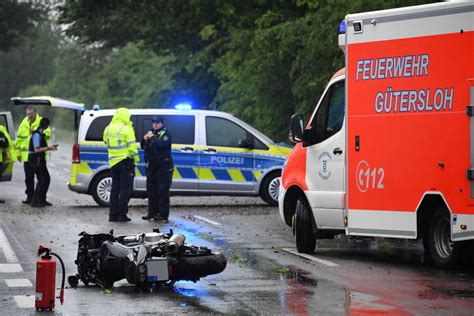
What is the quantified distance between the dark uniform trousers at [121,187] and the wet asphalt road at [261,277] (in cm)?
31

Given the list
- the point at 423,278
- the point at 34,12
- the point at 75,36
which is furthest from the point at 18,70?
the point at 423,278

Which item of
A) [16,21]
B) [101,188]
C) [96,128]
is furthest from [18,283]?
[16,21]

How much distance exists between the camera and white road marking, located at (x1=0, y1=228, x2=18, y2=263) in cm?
1339

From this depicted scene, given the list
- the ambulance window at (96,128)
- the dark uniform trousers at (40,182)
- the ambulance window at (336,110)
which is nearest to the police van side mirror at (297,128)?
the ambulance window at (336,110)

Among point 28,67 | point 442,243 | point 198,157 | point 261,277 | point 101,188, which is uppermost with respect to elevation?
point 28,67

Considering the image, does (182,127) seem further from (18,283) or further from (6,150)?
(18,283)

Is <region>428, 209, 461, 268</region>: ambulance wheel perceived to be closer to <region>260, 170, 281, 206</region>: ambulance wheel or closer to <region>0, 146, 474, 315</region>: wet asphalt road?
<region>0, 146, 474, 315</region>: wet asphalt road

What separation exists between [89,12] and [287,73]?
44.0ft

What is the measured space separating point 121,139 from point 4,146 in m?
5.29

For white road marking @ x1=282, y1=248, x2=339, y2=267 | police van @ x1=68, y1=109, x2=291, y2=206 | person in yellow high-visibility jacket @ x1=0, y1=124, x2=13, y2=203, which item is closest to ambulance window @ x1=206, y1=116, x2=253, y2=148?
police van @ x1=68, y1=109, x2=291, y2=206

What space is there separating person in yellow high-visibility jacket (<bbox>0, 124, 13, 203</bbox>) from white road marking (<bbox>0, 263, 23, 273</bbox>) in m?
10.3

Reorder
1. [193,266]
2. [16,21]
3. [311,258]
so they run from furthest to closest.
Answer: [16,21], [311,258], [193,266]

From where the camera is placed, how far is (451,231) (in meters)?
12.0

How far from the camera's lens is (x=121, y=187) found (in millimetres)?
18766
